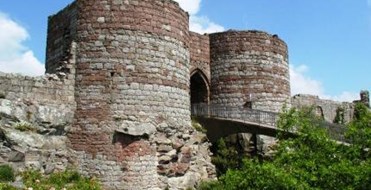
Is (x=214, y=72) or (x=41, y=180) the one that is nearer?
(x=41, y=180)

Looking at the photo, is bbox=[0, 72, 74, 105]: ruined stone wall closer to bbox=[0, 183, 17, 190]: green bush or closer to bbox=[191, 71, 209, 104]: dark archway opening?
bbox=[0, 183, 17, 190]: green bush

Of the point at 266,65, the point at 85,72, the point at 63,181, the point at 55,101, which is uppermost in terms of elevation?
the point at 266,65

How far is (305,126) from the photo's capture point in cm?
1730

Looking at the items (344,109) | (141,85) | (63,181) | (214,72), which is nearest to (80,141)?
(63,181)

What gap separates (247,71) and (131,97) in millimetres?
9027

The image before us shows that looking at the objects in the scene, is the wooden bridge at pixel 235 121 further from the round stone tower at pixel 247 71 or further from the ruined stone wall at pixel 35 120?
the ruined stone wall at pixel 35 120

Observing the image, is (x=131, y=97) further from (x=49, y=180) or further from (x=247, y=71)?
(x=247, y=71)

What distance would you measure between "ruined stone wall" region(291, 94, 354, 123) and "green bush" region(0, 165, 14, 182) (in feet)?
63.2

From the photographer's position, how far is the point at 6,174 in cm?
1487

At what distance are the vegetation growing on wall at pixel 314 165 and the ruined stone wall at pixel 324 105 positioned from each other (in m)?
13.2

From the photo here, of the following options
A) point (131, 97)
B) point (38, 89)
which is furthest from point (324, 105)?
point (38, 89)

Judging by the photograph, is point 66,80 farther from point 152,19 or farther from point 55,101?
point 152,19

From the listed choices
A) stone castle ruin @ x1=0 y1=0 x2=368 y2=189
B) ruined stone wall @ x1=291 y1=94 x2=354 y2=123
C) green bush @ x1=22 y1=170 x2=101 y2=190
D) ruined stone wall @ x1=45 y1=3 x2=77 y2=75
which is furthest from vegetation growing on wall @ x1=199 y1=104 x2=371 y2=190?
ruined stone wall @ x1=291 y1=94 x2=354 y2=123

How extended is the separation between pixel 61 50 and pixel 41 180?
561 cm
